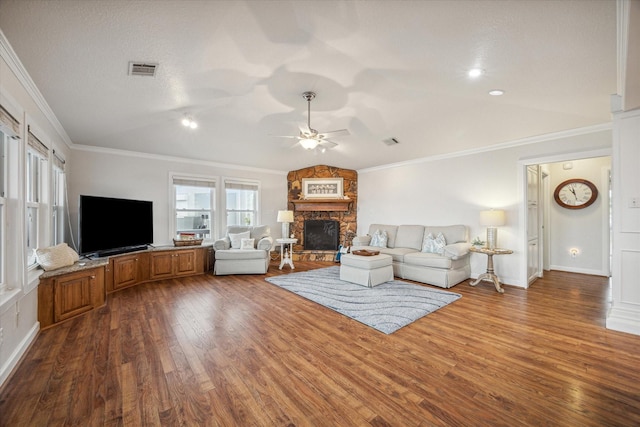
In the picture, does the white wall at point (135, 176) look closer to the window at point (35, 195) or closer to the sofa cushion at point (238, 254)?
the sofa cushion at point (238, 254)

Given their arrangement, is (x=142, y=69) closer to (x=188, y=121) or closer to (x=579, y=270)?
(x=188, y=121)

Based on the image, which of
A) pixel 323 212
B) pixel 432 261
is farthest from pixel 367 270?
pixel 323 212

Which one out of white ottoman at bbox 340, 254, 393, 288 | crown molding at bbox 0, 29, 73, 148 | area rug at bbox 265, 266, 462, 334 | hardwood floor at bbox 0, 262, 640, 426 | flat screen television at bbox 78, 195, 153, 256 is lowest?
hardwood floor at bbox 0, 262, 640, 426

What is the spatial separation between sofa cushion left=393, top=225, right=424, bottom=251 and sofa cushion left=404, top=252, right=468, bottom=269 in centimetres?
67

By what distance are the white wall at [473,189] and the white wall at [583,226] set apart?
1.89 m

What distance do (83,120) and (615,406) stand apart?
6014mm

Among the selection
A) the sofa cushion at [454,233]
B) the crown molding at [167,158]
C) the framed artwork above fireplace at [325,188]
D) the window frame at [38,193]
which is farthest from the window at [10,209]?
the sofa cushion at [454,233]

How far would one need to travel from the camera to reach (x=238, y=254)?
522 centimetres

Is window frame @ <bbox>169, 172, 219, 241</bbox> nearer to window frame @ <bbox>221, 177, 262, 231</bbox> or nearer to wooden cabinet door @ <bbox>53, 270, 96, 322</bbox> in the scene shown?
window frame @ <bbox>221, 177, 262, 231</bbox>

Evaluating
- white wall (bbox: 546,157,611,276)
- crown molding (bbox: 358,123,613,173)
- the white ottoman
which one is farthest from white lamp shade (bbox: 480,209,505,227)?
white wall (bbox: 546,157,611,276)

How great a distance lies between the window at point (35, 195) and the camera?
296cm

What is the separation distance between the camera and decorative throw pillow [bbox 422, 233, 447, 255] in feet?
16.1

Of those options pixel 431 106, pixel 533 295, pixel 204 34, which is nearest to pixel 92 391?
pixel 204 34

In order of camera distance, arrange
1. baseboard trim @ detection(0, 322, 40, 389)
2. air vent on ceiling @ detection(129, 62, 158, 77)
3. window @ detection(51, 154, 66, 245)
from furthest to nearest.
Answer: window @ detection(51, 154, 66, 245) → air vent on ceiling @ detection(129, 62, 158, 77) → baseboard trim @ detection(0, 322, 40, 389)
